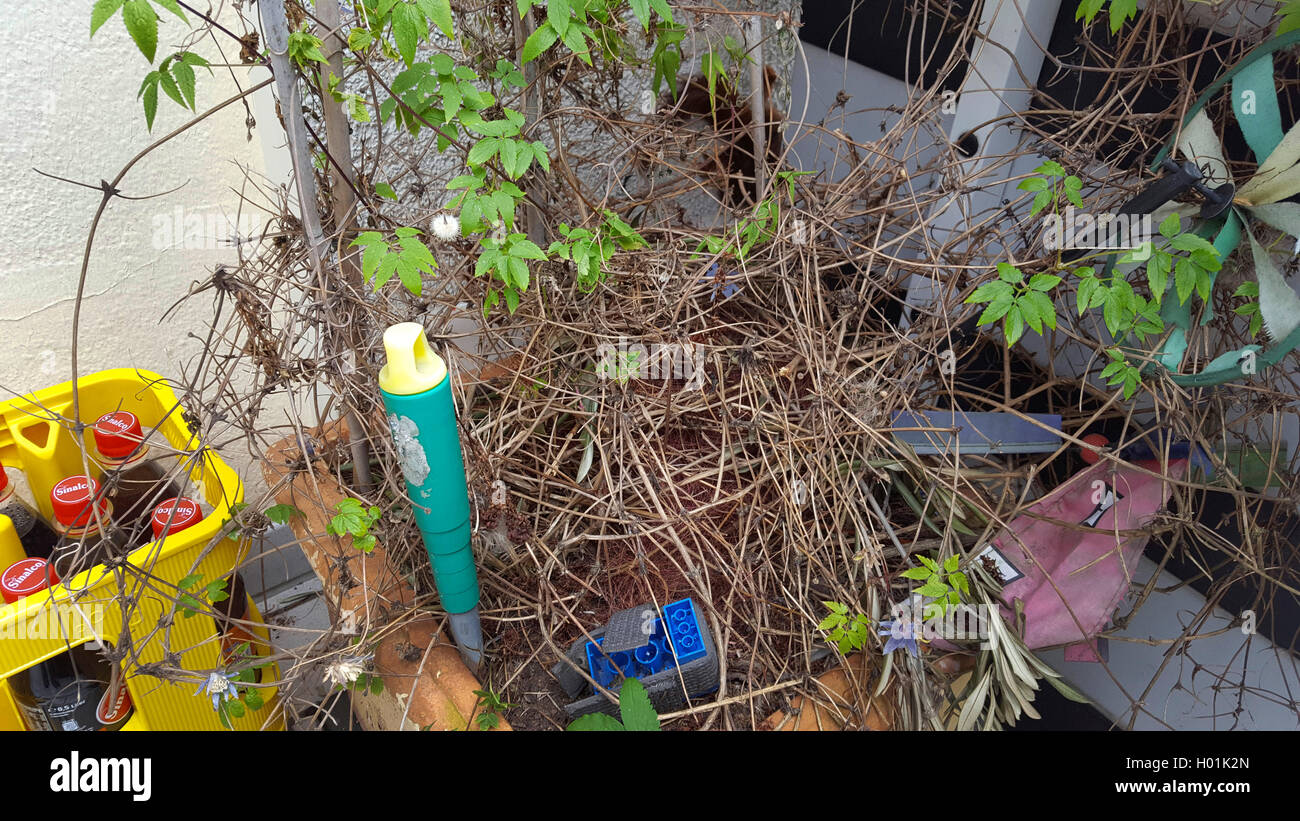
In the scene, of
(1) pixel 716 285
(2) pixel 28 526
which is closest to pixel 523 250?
(1) pixel 716 285

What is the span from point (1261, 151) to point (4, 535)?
1995 millimetres

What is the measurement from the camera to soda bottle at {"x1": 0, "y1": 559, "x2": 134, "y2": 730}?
134 centimetres

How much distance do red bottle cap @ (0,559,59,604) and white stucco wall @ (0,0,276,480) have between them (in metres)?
0.58

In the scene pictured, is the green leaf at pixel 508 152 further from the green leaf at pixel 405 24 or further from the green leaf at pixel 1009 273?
the green leaf at pixel 1009 273

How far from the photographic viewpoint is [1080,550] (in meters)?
1.34

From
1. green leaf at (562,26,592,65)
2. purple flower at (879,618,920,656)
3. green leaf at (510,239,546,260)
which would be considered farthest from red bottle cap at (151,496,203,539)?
purple flower at (879,618,920,656)

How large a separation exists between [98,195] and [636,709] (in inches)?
60.5

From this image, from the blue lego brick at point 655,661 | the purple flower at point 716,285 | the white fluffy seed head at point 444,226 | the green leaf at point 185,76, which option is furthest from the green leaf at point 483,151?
the blue lego brick at point 655,661

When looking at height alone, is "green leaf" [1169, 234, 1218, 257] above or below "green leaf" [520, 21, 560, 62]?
below

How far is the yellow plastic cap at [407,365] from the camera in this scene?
3.00ft

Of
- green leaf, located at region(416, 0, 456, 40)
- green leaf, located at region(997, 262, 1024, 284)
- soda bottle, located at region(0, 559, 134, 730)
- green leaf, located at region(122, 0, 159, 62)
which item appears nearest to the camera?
green leaf, located at region(122, 0, 159, 62)

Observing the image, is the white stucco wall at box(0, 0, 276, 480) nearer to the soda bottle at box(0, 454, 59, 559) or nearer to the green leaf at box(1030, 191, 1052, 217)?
A: the soda bottle at box(0, 454, 59, 559)

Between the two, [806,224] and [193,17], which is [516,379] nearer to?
[806,224]

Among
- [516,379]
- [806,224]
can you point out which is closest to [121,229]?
[516,379]
